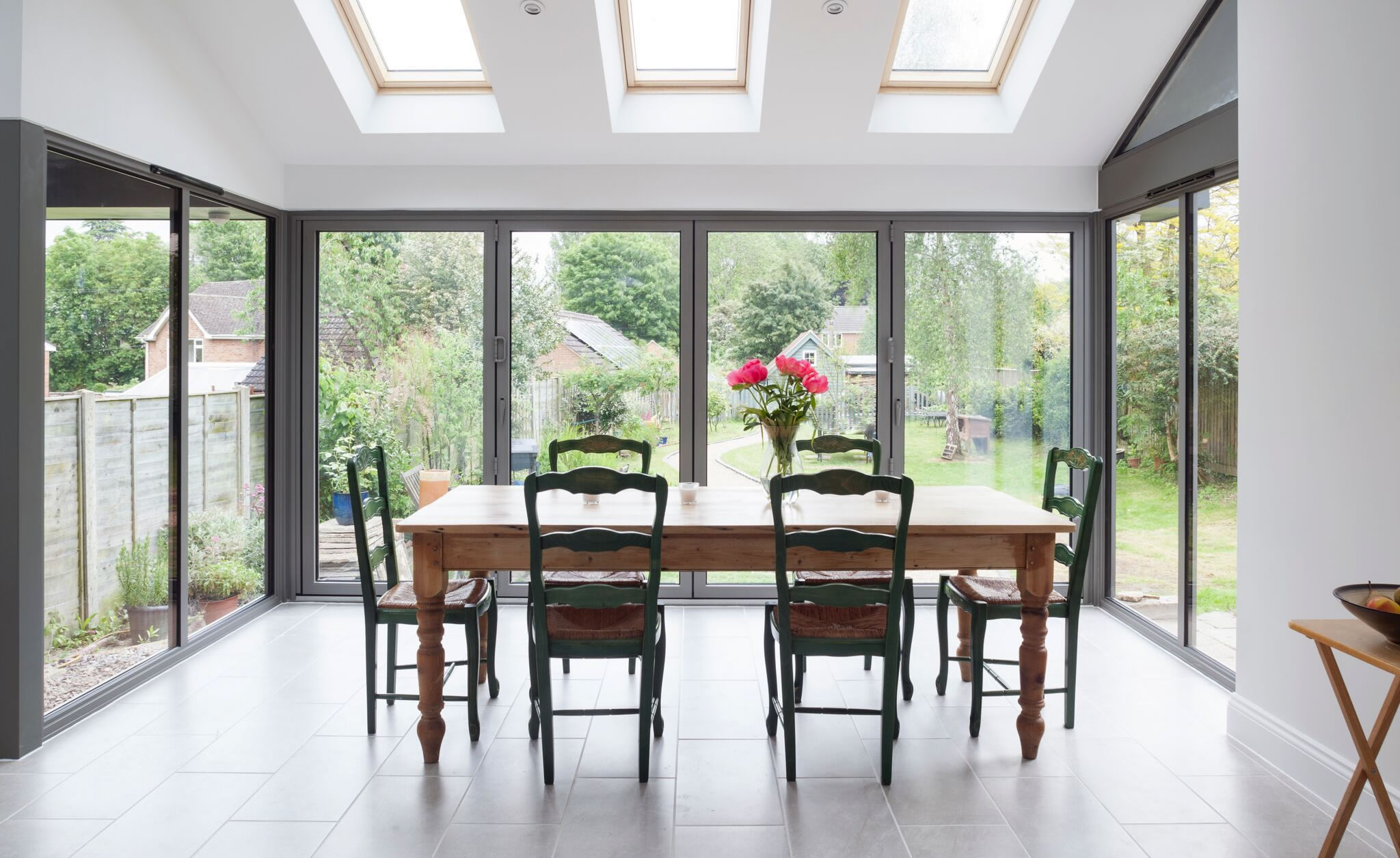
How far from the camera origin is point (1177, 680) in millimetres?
3699

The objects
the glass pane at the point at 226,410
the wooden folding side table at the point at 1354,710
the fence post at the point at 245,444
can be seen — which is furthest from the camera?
the fence post at the point at 245,444

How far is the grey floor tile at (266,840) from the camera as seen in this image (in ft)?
7.59

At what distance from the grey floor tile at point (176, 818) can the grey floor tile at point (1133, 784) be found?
2.68 metres

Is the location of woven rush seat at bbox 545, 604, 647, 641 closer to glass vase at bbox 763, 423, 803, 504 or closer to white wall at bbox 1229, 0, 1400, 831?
glass vase at bbox 763, 423, 803, 504

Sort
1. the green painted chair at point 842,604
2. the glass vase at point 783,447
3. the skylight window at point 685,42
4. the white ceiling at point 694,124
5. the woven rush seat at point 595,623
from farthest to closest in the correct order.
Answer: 1. the skylight window at point 685,42
2. the white ceiling at point 694,124
3. the glass vase at point 783,447
4. the woven rush seat at point 595,623
5. the green painted chair at point 842,604

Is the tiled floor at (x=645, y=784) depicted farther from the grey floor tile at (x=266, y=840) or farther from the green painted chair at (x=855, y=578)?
the green painted chair at (x=855, y=578)

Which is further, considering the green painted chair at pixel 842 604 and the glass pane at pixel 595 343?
the glass pane at pixel 595 343

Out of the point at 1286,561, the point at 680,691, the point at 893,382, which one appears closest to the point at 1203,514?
the point at 1286,561

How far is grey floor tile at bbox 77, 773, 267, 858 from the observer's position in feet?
7.66

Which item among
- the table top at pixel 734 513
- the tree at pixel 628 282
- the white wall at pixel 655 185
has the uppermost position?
the white wall at pixel 655 185

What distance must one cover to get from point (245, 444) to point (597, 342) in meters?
1.96

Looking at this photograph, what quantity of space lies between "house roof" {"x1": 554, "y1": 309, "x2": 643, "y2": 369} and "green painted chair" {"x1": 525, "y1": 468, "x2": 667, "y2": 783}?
218 cm

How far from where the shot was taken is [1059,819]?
251 cm

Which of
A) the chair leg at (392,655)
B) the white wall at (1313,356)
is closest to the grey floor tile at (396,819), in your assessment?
the chair leg at (392,655)
